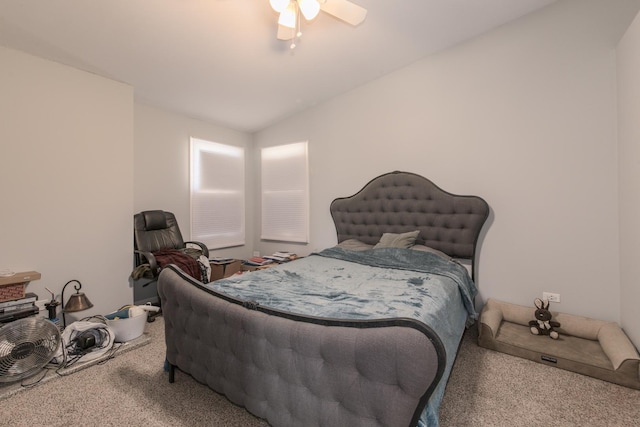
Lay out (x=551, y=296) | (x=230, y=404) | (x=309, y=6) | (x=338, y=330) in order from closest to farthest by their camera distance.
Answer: (x=338, y=330) → (x=230, y=404) → (x=309, y=6) → (x=551, y=296)

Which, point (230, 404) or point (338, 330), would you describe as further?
point (230, 404)

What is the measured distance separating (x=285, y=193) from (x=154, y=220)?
1.88 metres

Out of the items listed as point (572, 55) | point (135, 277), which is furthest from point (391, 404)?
point (572, 55)

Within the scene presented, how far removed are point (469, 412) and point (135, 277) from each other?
3.24 metres

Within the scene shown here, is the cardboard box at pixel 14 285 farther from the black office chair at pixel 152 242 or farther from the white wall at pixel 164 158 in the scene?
the white wall at pixel 164 158

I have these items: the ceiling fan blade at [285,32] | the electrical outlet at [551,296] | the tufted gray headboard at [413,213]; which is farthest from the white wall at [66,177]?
the electrical outlet at [551,296]

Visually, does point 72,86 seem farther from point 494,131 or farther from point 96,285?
point 494,131

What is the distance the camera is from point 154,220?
3.49m

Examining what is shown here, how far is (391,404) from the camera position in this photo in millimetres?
1061

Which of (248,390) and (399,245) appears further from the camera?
(399,245)

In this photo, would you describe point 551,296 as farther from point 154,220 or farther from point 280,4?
point 154,220

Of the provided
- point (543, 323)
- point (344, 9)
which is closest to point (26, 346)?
point (344, 9)

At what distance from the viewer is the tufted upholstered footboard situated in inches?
40.7

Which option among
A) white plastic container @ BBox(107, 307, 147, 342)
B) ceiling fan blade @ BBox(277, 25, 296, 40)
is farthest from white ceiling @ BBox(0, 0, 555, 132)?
white plastic container @ BBox(107, 307, 147, 342)
